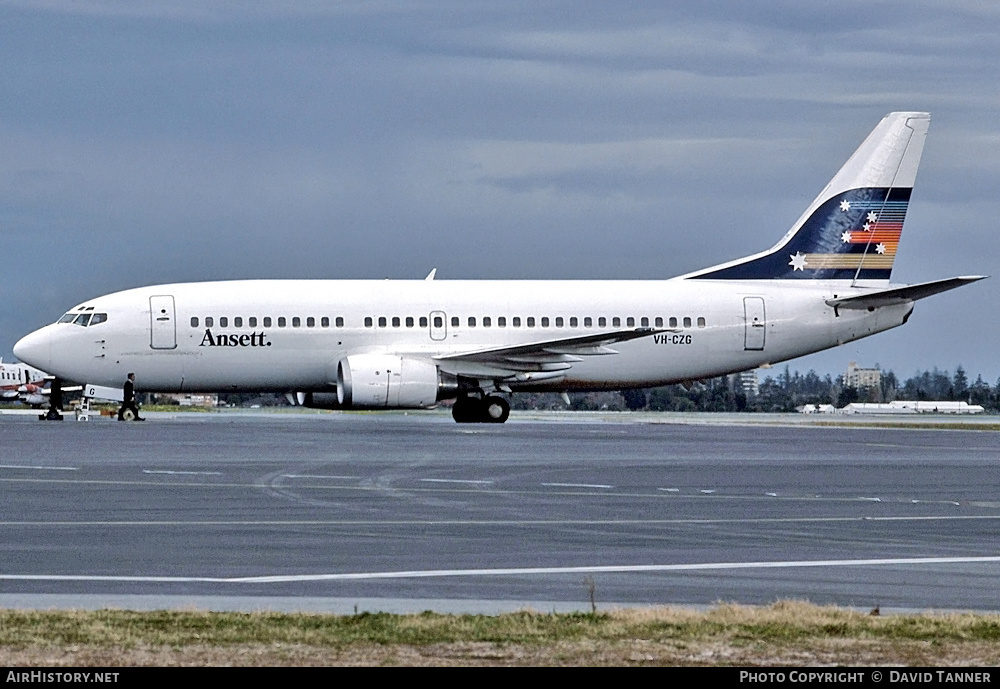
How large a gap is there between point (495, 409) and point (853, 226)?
40.9ft

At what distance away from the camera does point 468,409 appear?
4697cm

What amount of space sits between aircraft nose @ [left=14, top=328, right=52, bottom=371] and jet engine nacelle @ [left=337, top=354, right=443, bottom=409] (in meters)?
8.14

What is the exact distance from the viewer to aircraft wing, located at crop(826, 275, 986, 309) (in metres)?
44.9

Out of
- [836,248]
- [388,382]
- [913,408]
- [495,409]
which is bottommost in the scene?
[913,408]

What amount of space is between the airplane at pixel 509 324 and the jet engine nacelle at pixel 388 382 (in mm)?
41

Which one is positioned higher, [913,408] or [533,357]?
[533,357]

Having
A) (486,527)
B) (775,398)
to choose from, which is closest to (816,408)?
(775,398)

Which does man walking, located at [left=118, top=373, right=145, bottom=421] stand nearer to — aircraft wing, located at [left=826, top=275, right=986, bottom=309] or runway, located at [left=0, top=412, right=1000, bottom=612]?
runway, located at [left=0, top=412, right=1000, bottom=612]

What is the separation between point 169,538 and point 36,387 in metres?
73.2

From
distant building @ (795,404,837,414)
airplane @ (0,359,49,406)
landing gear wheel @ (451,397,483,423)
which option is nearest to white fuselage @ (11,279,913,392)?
landing gear wheel @ (451,397,483,423)

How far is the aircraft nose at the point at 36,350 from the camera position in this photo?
45.2 m

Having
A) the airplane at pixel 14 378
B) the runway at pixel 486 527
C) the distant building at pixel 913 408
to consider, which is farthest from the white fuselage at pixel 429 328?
the airplane at pixel 14 378

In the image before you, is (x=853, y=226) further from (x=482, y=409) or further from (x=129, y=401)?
(x=129, y=401)

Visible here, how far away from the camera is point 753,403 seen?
79812 mm
